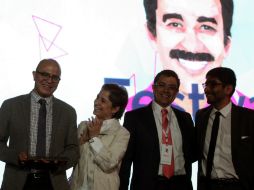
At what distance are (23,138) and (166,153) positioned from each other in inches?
31.9

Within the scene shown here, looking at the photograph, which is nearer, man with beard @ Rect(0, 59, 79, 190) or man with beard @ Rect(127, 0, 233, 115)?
man with beard @ Rect(0, 59, 79, 190)

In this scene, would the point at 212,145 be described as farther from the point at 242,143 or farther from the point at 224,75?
the point at 224,75

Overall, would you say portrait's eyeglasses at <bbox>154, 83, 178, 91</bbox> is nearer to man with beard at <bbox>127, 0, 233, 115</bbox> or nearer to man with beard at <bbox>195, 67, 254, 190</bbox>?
man with beard at <bbox>195, 67, 254, 190</bbox>

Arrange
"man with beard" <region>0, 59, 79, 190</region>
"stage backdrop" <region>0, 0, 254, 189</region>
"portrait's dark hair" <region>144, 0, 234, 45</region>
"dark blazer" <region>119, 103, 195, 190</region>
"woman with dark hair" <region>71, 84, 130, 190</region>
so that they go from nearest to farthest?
"man with beard" <region>0, 59, 79, 190</region> → "woman with dark hair" <region>71, 84, 130, 190</region> → "dark blazer" <region>119, 103, 195, 190</region> → "stage backdrop" <region>0, 0, 254, 189</region> → "portrait's dark hair" <region>144, 0, 234, 45</region>

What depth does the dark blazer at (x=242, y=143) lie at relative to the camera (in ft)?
8.41

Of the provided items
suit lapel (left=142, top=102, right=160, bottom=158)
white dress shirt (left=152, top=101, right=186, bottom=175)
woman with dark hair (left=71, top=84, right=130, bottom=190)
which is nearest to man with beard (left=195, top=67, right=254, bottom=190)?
white dress shirt (left=152, top=101, right=186, bottom=175)

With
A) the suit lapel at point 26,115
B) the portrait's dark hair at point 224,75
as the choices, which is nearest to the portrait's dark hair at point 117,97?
the suit lapel at point 26,115

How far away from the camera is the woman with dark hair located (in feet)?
7.77

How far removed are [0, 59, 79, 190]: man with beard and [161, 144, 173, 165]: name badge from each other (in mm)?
522

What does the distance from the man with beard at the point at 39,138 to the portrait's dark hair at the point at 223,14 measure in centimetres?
130

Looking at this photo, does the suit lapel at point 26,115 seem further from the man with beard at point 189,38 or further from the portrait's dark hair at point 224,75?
the man with beard at point 189,38

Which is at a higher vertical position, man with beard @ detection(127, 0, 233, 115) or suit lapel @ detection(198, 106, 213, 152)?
man with beard @ detection(127, 0, 233, 115)

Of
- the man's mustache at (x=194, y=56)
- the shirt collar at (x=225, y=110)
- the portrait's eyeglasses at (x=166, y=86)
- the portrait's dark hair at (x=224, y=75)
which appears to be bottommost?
the shirt collar at (x=225, y=110)

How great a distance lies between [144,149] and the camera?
8.70ft
